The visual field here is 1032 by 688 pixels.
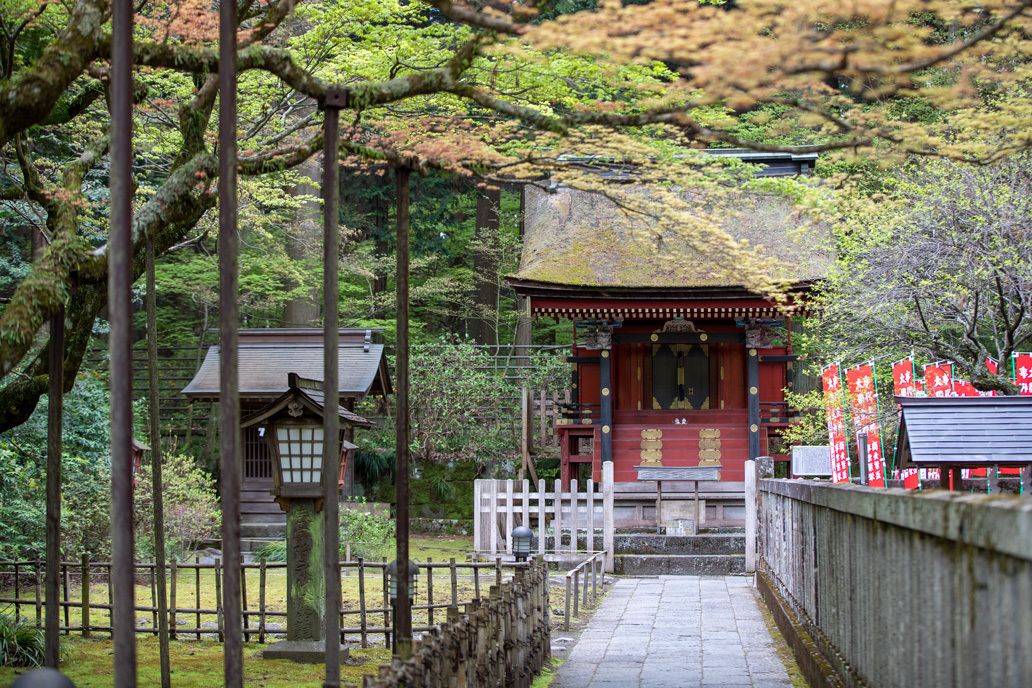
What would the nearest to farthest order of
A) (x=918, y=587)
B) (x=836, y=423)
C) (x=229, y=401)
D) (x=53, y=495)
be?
1. (x=918, y=587)
2. (x=229, y=401)
3. (x=53, y=495)
4. (x=836, y=423)

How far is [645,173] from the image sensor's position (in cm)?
742

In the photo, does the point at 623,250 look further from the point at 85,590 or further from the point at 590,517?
the point at 85,590

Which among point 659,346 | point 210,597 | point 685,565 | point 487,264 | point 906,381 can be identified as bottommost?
point 685,565

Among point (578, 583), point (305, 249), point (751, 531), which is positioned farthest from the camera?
point (305, 249)

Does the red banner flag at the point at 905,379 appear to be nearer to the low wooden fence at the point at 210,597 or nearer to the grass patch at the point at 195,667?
the low wooden fence at the point at 210,597

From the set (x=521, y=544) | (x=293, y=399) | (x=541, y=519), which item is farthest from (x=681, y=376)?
(x=293, y=399)

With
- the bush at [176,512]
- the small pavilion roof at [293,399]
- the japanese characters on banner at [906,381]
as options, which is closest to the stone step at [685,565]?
the japanese characters on banner at [906,381]

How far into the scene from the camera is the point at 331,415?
5.16 meters

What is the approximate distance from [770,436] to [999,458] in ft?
37.3

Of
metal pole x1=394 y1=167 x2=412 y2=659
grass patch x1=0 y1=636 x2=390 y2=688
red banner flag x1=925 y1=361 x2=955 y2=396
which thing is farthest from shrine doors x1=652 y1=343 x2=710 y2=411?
metal pole x1=394 y1=167 x2=412 y2=659

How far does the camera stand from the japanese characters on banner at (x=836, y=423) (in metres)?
13.9

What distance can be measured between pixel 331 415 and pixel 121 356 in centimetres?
135

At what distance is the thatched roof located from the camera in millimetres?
17594

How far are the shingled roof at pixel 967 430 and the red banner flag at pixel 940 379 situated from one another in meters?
4.02
